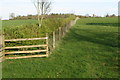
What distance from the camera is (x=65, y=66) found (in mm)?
6980

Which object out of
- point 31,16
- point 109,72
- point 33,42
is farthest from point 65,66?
point 31,16

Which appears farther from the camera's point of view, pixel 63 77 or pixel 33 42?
pixel 33 42

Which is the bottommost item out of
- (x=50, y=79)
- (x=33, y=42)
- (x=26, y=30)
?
(x=50, y=79)

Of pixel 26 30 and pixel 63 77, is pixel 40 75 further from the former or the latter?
pixel 26 30

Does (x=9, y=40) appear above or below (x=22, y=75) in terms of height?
above

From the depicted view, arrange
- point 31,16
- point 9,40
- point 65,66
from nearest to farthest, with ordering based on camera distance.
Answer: point 65,66 < point 9,40 < point 31,16

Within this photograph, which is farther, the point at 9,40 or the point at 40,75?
the point at 9,40

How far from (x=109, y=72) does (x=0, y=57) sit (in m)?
5.67

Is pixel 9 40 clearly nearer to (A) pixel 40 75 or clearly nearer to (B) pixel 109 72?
(A) pixel 40 75

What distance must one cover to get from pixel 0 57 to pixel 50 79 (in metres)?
3.78

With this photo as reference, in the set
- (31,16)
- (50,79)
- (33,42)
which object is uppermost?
(31,16)

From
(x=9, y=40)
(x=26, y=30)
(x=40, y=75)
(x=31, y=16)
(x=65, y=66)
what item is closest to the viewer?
(x=40, y=75)

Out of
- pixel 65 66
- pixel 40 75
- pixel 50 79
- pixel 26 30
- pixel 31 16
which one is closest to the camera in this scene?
pixel 50 79

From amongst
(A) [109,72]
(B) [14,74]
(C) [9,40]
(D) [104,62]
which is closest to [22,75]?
(B) [14,74]
